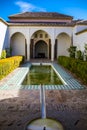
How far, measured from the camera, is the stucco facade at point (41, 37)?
783 inches

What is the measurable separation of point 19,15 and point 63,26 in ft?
23.1

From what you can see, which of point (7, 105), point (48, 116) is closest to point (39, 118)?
point (48, 116)

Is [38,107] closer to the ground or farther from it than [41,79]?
closer to the ground

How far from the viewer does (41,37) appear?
2422cm

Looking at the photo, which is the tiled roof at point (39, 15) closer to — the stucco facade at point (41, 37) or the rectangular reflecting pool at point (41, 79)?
the stucco facade at point (41, 37)

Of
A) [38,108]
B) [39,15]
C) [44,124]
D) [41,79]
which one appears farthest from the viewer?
[39,15]

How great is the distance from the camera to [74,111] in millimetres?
5043

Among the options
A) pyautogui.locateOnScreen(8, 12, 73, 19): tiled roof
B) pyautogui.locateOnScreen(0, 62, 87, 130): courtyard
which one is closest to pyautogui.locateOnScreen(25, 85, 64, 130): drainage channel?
A: pyautogui.locateOnScreen(0, 62, 87, 130): courtyard

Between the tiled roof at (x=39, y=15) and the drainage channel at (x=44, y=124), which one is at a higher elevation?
the tiled roof at (x=39, y=15)

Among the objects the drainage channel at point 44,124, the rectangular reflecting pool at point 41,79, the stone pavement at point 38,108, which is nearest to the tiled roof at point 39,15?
the rectangular reflecting pool at point 41,79

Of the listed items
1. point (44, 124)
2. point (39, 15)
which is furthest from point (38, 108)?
point (39, 15)

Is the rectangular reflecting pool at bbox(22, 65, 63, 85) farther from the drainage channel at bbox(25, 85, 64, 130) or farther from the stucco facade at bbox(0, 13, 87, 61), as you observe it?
the stucco facade at bbox(0, 13, 87, 61)

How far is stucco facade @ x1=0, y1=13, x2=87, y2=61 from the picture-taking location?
19891 millimetres

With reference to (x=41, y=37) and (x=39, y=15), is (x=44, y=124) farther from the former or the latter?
(x=39, y=15)
